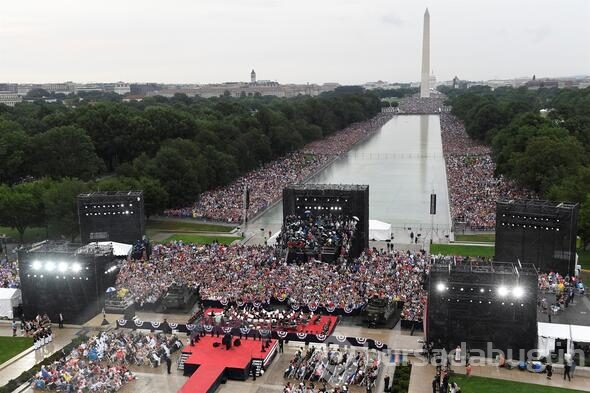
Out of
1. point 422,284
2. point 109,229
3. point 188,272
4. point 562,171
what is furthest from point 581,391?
point 562,171

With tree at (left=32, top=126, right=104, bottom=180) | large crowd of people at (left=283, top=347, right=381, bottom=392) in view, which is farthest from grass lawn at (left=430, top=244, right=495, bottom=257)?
tree at (left=32, top=126, right=104, bottom=180)

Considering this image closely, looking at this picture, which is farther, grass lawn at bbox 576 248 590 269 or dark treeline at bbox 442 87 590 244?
dark treeline at bbox 442 87 590 244

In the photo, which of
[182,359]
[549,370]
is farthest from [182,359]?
[549,370]

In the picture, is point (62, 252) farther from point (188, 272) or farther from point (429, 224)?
point (429, 224)

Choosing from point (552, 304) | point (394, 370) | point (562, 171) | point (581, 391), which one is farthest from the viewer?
point (562, 171)

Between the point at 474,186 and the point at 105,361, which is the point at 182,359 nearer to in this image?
Answer: the point at 105,361

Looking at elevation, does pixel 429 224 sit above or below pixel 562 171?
below

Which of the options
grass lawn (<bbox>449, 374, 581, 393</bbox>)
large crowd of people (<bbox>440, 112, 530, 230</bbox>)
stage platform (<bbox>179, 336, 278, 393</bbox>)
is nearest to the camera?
grass lawn (<bbox>449, 374, 581, 393</bbox>)

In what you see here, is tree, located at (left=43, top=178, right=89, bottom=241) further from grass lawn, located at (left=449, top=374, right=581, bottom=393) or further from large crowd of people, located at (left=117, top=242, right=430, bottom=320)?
grass lawn, located at (left=449, top=374, right=581, bottom=393)
